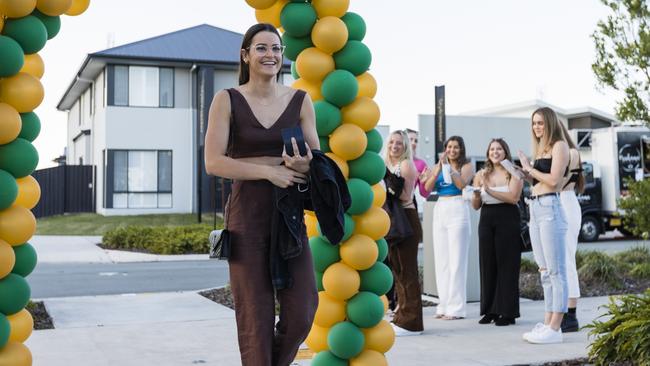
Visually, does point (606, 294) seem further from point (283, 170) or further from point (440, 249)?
point (283, 170)

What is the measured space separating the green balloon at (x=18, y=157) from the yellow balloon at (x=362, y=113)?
1982 mm

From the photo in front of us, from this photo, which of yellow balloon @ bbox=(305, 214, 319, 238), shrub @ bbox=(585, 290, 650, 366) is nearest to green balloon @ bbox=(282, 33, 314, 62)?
yellow balloon @ bbox=(305, 214, 319, 238)

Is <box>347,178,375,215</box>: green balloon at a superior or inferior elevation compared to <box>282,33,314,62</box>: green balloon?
inferior

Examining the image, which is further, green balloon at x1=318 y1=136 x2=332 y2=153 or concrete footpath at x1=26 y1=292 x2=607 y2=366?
concrete footpath at x1=26 y1=292 x2=607 y2=366

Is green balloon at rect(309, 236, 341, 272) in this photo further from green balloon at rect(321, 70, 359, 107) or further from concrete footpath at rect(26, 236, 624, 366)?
concrete footpath at rect(26, 236, 624, 366)

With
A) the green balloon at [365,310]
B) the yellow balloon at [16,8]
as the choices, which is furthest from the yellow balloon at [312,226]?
the yellow balloon at [16,8]

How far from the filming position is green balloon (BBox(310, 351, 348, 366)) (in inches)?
181

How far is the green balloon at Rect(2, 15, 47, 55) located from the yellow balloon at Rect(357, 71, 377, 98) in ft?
6.68

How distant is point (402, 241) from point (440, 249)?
1011 millimetres

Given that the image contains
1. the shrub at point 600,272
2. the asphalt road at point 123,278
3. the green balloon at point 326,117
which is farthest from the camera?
the asphalt road at point 123,278

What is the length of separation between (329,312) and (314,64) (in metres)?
1.59

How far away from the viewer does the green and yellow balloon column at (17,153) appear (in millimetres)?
4246

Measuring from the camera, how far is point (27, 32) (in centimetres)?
439

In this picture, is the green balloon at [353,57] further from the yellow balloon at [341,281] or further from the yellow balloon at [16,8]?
the yellow balloon at [16,8]
